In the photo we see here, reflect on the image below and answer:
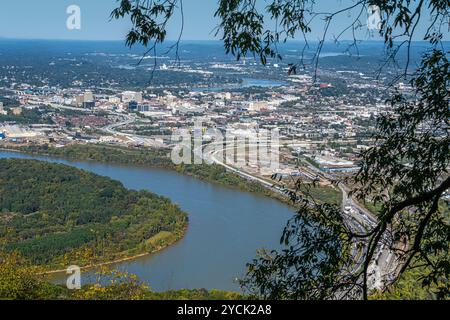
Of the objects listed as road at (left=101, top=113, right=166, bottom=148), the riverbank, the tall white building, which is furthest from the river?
the tall white building

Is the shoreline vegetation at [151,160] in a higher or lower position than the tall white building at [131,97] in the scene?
lower

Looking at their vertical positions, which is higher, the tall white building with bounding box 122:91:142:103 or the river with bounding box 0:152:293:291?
the tall white building with bounding box 122:91:142:103

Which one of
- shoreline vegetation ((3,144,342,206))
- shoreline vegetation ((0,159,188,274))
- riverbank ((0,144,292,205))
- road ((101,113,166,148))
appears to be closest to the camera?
shoreline vegetation ((0,159,188,274))

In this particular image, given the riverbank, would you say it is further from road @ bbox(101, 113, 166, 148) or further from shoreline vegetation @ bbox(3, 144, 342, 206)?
road @ bbox(101, 113, 166, 148)

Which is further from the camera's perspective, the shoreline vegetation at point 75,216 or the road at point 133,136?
the road at point 133,136

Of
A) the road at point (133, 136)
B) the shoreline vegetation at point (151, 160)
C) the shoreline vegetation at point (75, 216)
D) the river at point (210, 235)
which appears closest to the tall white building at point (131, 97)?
the road at point (133, 136)

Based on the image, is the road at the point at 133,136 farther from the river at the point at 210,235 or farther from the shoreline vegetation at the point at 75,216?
the shoreline vegetation at the point at 75,216

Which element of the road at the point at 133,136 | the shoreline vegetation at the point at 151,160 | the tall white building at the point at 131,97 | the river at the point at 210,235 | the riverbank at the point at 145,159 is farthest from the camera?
the tall white building at the point at 131,97

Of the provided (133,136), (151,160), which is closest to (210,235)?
(151,160)
